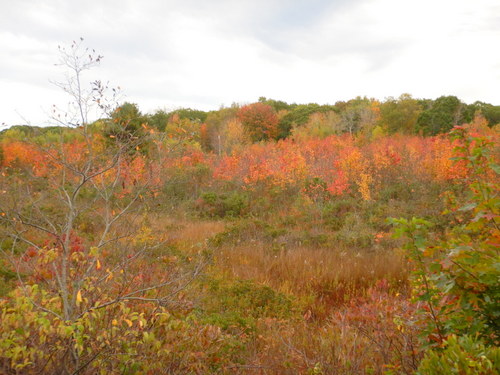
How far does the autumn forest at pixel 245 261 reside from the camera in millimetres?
2150

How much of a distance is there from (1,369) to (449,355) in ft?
8.92

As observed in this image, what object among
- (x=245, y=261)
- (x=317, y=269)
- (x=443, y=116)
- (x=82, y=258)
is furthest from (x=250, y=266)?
(x=443, y=116)

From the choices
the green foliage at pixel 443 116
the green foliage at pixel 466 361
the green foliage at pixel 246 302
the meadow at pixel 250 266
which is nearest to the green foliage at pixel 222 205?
the meadow at pixel 250 266

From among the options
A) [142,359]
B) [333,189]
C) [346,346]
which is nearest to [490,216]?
[346,346]

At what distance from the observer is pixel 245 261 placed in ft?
24.2

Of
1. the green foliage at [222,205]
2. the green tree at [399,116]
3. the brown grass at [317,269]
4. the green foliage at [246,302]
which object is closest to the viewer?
the green foliage at [246,302]

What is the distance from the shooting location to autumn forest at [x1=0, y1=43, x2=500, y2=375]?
2150 mm

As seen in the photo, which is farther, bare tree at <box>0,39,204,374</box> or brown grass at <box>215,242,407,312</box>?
brown grass at <box>215,242,407,312</box>

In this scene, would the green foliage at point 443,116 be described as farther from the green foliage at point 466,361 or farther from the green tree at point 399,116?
the green foliage at point 466,361

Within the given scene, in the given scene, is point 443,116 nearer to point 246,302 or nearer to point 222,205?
point 222,205

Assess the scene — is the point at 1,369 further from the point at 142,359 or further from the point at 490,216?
the point at 490,216

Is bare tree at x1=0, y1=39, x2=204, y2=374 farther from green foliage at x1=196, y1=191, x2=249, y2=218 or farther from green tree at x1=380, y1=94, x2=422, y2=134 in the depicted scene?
green tree at x1=380, y1=94, x2=422, y2=134

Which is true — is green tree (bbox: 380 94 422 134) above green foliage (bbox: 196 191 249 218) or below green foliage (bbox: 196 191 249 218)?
above

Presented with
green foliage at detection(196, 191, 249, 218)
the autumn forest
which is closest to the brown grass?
the autumn forest
